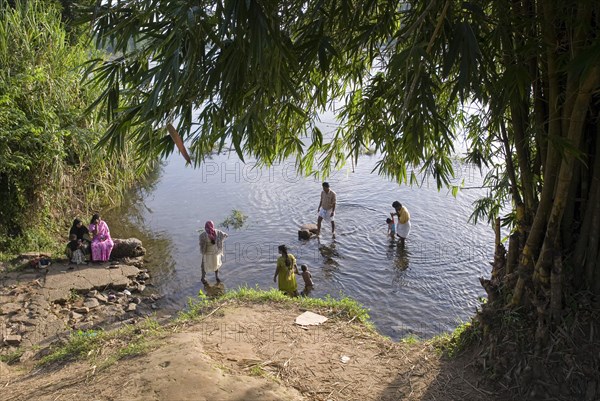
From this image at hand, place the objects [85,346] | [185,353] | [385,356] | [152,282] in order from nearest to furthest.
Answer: [185,353] → [385,356] → [85,346] → [152,282]

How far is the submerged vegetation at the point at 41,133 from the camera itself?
8453 mm

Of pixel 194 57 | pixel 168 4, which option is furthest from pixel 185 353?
pixel 168 4

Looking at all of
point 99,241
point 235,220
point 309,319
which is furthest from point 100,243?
point 309,319

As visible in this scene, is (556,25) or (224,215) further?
(224,215)

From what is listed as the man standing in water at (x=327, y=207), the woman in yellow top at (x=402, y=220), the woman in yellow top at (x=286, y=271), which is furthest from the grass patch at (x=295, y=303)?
the man standing in water at (x=327, y=207)

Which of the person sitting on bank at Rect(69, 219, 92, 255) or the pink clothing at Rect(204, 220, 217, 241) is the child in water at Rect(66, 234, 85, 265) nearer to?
the person sitting on bank at Rect(69, 219, 92, 255)

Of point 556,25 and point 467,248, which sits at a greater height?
point 556,25

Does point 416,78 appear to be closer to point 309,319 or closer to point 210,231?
point 309,319

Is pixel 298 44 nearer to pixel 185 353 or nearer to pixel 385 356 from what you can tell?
pixel 185 353

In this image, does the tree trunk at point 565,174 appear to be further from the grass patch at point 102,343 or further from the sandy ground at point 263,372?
the grass patch at point 102,343

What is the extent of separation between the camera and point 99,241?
9.52 m

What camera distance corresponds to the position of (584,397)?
3645 mm

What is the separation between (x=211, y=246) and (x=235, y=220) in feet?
13.5

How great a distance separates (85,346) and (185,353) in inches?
71.9
